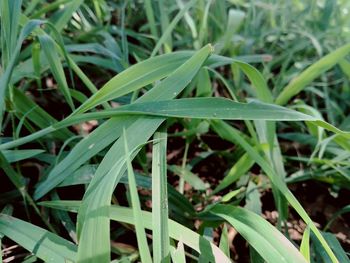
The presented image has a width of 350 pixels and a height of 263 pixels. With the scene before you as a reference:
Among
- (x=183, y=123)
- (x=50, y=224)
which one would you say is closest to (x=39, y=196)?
(x=50, y=224)

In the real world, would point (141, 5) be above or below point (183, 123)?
above

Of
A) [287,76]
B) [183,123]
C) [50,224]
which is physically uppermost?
[287,76]

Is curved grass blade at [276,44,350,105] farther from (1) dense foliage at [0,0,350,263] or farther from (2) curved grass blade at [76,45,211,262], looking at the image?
(2) curved grass blade at [76,45,211,262]

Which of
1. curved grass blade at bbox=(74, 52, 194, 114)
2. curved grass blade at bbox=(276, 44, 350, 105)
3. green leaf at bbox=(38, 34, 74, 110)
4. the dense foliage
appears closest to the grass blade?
the dense foliage

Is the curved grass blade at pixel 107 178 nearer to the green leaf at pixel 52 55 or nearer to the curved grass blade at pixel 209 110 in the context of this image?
the curved grass blade at pixel 209 110

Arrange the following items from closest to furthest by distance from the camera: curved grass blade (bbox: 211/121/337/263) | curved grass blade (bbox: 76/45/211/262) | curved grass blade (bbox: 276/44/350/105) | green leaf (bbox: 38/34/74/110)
A: curved grass blade (bbox: 76/45/211/262) → curved grass blade (bbox: 211/121/337/263) → green leaf (bbox: 38/34/74/110) → curved grass blade (bbox: 276/44/350/105)

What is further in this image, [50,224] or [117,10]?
[117,10]

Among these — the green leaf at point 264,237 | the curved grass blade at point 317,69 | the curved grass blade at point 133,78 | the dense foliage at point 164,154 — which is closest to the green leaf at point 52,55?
the dense foliage at point 164,154

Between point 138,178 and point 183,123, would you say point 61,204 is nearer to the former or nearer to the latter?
point 138,178
